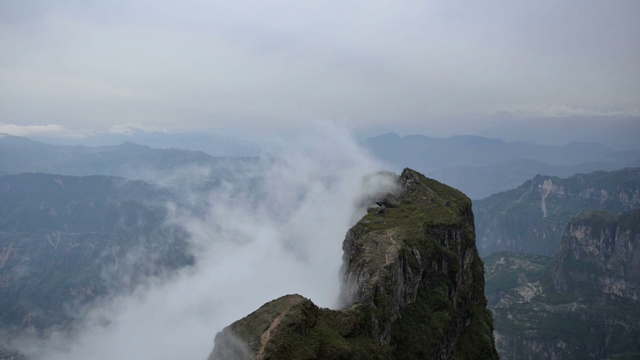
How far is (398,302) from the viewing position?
262ft

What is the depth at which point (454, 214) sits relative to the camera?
109 meters

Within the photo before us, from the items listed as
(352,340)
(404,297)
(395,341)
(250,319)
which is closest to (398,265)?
(404,297)

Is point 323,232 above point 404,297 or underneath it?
above

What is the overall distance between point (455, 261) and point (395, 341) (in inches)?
1146

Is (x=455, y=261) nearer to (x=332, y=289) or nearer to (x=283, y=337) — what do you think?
(x=332, y=289)

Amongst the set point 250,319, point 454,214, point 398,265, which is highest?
point 454,214

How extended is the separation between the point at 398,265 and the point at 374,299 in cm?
975

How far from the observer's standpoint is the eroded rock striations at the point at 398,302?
6112 centimetres

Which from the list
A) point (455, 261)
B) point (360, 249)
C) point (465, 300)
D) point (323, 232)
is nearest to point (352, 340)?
point (360, 249)

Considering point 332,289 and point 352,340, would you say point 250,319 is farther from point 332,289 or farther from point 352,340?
point 332,289

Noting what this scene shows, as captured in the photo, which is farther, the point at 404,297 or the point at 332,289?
the point at 332,289

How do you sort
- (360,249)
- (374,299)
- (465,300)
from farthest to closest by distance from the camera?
(465,300) < (360,249) < (374,299)

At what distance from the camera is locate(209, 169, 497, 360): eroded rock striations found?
61.1 m

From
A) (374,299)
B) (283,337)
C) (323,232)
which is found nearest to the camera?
(283,337)
